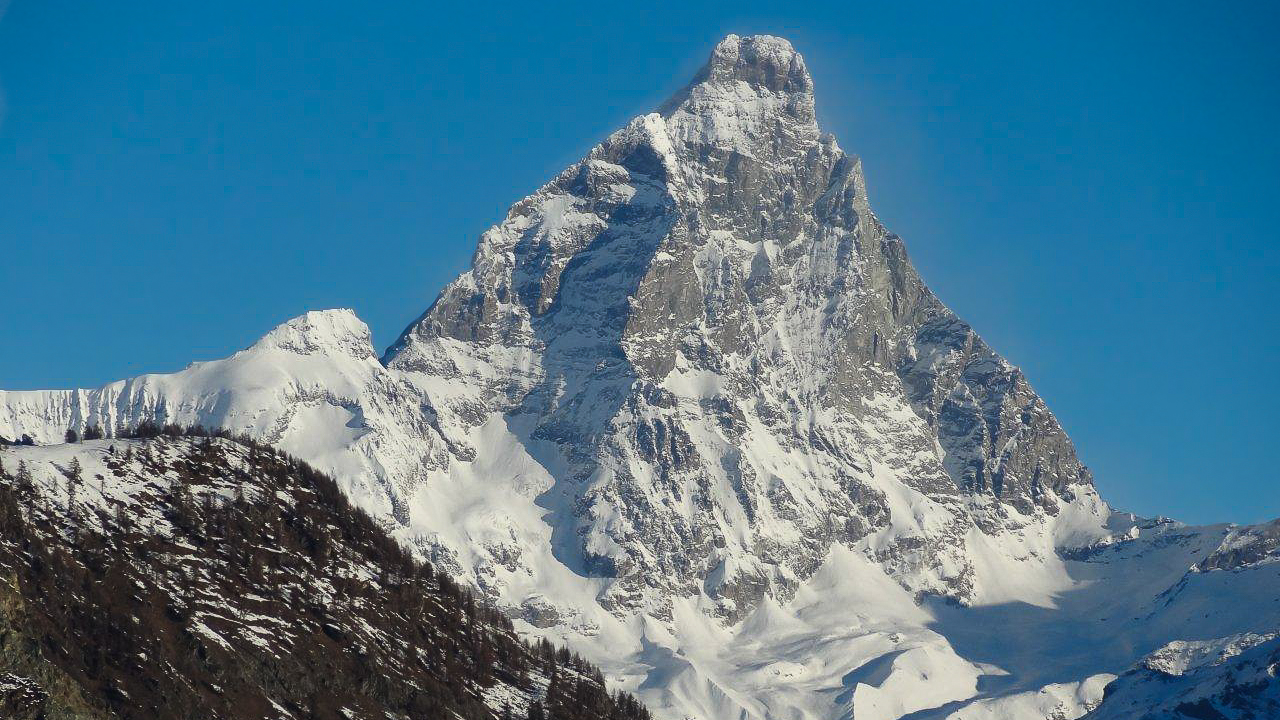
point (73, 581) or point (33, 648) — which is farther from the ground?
point (73, 581)

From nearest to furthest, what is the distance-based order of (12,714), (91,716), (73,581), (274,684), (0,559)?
(12,714) < (91,716) < (0,559) < (73,581) < (274,684)

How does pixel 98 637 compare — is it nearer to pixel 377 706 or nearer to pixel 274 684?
pixel 274 684

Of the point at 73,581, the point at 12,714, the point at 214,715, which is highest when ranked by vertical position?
the point at 73,581

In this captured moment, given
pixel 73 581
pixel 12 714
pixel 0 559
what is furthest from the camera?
pixel 73 581

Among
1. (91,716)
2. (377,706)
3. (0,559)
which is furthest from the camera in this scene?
(377,706)

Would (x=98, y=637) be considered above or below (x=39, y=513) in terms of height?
below

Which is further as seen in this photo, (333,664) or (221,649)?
(333,664)

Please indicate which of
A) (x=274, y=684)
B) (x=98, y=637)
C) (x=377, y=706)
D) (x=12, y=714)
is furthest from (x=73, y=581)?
(x=12, y=714)

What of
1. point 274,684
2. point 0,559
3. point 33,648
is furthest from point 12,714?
point 274,684

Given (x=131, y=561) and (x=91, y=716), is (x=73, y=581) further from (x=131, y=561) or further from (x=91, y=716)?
(x=91, y=716)
